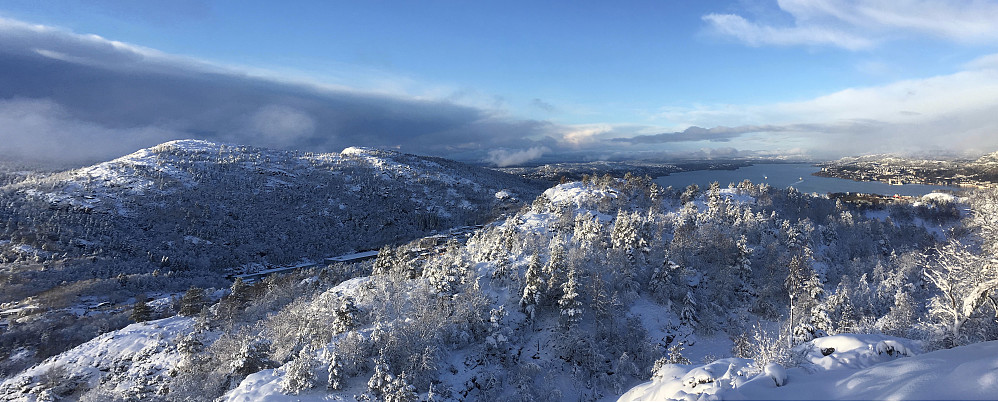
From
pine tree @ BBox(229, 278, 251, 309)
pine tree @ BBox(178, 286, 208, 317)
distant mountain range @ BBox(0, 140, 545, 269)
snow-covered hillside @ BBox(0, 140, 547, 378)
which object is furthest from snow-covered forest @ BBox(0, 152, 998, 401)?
distant mountain range @ BBox(0, 140, 545, 269)

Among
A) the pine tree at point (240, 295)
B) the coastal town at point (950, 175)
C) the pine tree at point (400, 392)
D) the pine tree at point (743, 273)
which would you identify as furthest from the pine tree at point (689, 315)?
the coastal town at point (950, 175)

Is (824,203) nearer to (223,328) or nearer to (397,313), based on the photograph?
(397,313)

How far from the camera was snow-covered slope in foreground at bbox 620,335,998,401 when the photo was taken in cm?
980

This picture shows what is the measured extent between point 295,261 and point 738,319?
145146 millimetres

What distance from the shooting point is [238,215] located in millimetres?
174625

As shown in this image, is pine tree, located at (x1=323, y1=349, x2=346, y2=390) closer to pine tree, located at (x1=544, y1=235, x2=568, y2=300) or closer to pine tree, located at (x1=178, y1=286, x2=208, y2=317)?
pine tree, located at (x1=544, y1=235, x2=568, y2=300)

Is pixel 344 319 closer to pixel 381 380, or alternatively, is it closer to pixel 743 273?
pixel 381 380

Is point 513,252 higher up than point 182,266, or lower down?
higher up

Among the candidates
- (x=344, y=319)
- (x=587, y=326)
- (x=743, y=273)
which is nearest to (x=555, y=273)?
(x=587, y=326)

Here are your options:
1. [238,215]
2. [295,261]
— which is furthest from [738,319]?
[238,215]

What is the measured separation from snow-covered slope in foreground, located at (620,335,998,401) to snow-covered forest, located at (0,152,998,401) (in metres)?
0.11

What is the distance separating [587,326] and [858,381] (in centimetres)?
3278

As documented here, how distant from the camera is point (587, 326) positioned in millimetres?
42781

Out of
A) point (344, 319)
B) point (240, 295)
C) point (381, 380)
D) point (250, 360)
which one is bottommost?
point (240, 295)
